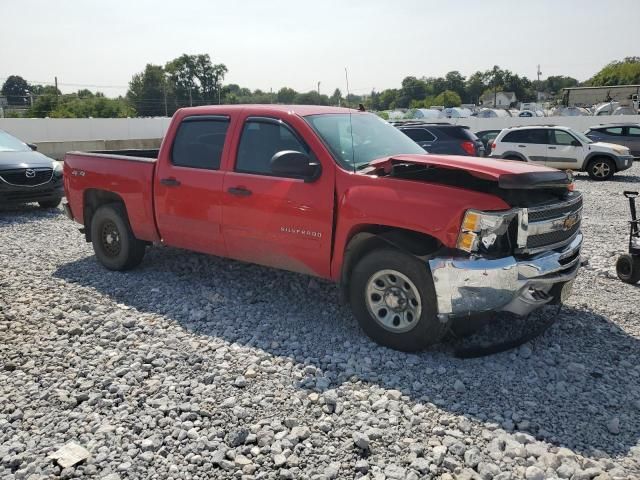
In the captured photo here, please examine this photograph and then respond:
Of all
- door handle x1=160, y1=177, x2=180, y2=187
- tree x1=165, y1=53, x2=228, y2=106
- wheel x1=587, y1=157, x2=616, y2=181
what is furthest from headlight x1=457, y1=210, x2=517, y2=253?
tree x1=165, y1=53, x2=228, y2=106

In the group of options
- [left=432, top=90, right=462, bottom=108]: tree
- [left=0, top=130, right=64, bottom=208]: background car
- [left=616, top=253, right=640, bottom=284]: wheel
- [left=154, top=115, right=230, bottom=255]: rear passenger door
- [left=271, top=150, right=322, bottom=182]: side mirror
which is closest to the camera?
[left=271, top=150, right=322, bottom=182]: side mirror

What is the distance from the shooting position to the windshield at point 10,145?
37.1ft

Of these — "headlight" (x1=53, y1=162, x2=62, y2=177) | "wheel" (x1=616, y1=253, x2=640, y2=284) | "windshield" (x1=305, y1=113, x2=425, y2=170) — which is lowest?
"wheel" (x1=616, y1=253, x2=640, y2=284)

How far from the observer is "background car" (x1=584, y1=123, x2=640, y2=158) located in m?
21.4

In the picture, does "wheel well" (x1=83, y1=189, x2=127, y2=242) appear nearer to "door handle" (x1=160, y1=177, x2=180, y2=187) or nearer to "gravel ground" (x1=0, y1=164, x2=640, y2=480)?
"door handle" (x1=160, y1=177, x2=180, y2=187)

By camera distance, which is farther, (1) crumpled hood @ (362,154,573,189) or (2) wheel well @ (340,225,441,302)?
(2) wheel well @ (340,225,441,302)

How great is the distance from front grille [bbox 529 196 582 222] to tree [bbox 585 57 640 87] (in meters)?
113

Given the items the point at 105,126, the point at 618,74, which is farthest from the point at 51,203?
the point at 618,74

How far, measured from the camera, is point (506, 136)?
18.6 metres

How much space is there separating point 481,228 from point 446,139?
11.6 m

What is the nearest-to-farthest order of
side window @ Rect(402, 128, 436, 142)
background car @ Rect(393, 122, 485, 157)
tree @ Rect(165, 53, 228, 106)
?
background car @ Rect(393, 122, 485, 157)
side window @ Rect(402, 128, 436, 142)
tree @ Rect(165, 53, 228, 106)

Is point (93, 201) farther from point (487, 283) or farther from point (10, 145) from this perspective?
point (10, 145)

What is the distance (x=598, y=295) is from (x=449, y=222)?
264 centimetres

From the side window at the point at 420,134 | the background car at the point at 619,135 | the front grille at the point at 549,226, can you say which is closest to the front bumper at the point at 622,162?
the background car at the point at 619,135
